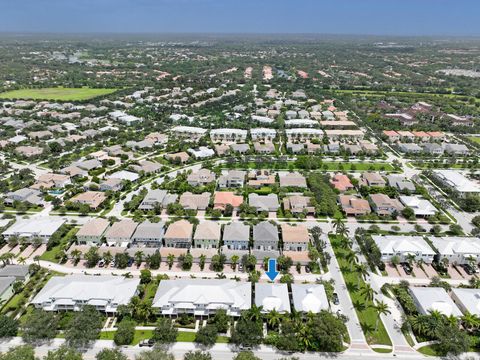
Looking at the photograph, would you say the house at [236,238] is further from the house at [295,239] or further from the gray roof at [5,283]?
the gray roof at [5,283]

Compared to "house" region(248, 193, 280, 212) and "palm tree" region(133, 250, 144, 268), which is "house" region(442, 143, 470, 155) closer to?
"house" region(248, 193, 280, 212)

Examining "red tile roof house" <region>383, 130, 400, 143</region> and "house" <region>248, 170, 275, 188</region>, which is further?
"red tile roof house" <region>383, 130, 400, 143</region>


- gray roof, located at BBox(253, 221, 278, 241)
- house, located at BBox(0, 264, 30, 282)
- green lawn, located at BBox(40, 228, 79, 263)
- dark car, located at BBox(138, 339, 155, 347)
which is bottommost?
green lawn, located at BBox(40, 228, 79, 263)

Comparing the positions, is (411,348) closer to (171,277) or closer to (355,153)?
(171,277)

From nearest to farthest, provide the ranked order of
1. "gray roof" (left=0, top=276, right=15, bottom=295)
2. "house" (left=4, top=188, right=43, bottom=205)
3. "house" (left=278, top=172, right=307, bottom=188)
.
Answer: "gray roof" (left=0, top=276, right=15, bottom=295) → "house" (left=4, top=188, right=43, bottom=205) → "house" (left=278, top=172, right=307, bottom=188)

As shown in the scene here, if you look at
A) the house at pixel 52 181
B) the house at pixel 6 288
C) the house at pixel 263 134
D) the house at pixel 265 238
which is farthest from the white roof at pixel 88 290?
the house at pixel 263 134

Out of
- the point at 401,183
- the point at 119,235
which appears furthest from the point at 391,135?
the point at 119,235

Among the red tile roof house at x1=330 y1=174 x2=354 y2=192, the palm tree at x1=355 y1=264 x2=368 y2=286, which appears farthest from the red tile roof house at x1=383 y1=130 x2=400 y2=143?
the palm tree at x1=355 y1=264 x2=368 y2=286

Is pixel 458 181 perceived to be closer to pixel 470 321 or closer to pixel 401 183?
pixel 401 183
